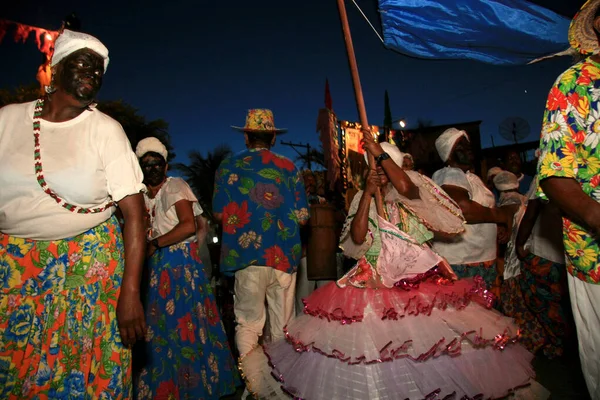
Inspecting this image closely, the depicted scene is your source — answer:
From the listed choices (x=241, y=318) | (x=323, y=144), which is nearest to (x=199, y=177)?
(x=323, y=144)

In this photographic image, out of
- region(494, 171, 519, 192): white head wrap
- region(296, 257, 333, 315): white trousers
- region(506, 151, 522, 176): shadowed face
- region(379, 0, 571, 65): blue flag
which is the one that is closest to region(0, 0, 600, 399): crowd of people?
region(494, 171, 519, 192): white head wrap

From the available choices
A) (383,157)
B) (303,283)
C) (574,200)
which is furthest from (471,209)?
(303,283)

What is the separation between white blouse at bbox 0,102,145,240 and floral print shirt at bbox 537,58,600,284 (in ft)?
6.91

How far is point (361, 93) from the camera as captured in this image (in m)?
3.71

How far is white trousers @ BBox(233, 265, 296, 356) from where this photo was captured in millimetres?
4516

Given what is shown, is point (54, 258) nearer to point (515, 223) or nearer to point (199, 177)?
point (515, 223)

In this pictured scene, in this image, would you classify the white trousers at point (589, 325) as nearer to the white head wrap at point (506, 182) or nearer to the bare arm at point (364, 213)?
the bare arm at point (364, 213)

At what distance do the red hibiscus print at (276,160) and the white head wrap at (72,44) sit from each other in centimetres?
251

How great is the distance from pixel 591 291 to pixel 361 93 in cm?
221

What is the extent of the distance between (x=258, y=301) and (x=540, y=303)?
10.7 ft

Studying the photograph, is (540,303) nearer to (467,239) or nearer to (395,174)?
(467,239)

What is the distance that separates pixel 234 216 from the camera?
15.6ft

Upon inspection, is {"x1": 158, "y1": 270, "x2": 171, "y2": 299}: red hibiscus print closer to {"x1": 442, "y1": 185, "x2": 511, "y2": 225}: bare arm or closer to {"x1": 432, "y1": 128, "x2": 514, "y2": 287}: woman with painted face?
{"x1": 432, "y1": 128, "x2": 514, "y2": 287}: woman with painted face

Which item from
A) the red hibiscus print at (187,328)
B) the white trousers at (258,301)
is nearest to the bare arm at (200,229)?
the white trousers at (258,301)
